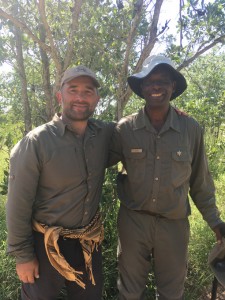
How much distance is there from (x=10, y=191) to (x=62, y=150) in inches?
17.1

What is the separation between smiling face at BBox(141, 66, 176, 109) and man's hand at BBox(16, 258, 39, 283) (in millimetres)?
1401

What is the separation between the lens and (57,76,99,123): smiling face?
2.37m

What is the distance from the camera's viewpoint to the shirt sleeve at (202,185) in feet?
8.95

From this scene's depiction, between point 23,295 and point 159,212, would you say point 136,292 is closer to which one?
point 159,212

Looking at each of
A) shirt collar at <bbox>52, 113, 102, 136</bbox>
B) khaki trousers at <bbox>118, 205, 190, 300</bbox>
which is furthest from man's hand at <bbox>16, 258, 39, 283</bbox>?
shirt collar at <bbox>52, 113, 102, 136</bbox>

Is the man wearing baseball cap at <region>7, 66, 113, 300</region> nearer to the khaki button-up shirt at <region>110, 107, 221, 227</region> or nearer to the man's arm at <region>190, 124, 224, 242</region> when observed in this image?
the khaki button-up shirt at <region>110, 107, 221, 227</region>

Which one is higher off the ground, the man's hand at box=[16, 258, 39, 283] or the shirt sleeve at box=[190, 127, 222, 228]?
the shirt sleeve at box=[190, 127, 222, 228]

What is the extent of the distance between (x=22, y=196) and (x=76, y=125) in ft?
2.00

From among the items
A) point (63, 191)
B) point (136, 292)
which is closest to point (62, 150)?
point (63, 191)

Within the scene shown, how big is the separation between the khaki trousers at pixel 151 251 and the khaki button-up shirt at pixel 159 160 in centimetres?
11

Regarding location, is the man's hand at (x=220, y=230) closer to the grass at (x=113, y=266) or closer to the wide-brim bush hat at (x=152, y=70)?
the grass at (x=113, y=266)

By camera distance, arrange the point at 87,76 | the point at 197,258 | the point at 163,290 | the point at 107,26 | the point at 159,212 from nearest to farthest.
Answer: the point at 87,76, the point at 159,212, the point at 163,290, the point at 107,26, the point at 197,258

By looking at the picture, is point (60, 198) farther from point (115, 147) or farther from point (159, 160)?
point (159, 160)

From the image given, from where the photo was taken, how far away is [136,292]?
274 cm
